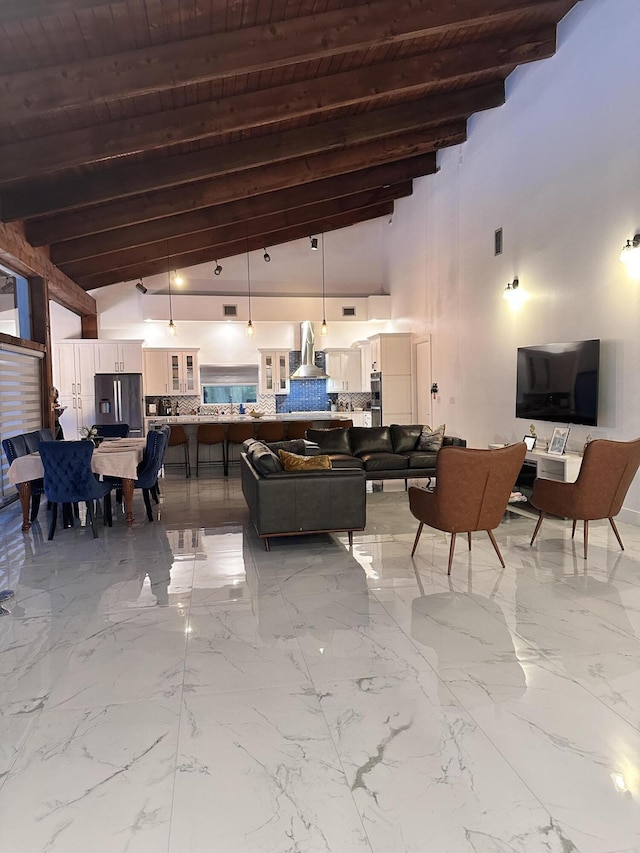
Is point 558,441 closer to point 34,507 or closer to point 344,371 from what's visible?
point 34,507

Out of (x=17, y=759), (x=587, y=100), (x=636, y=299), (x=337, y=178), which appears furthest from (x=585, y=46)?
(x=17, y=759)

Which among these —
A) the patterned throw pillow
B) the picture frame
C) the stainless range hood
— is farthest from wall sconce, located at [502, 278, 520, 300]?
the stainless range hood

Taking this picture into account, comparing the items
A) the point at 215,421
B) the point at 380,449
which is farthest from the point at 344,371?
the point at 380,449

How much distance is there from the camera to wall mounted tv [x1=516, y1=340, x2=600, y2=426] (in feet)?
19.0

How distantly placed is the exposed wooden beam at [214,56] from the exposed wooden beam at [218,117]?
2.60 feet

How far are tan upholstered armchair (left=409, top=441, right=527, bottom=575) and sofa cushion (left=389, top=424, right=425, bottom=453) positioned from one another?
334 cm

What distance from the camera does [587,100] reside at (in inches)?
228

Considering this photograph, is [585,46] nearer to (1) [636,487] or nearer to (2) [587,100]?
(2) [587,100]

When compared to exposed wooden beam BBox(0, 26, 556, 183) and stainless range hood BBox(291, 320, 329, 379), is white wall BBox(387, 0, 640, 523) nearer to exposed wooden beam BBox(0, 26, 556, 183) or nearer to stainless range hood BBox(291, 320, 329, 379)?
exposed wooden beam BBox(0, 26, 556, 183)

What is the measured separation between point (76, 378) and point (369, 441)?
6351mm

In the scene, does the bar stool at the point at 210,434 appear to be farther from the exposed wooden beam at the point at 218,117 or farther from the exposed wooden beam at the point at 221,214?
the exposed wooden beam at the point at 218,117

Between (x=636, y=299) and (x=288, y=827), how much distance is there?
5.23m

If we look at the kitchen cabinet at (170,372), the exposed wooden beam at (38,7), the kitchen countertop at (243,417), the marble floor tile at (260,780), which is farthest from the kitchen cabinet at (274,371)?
the marble floor tile at (260,780)

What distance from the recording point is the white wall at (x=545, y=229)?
539 centimetres
